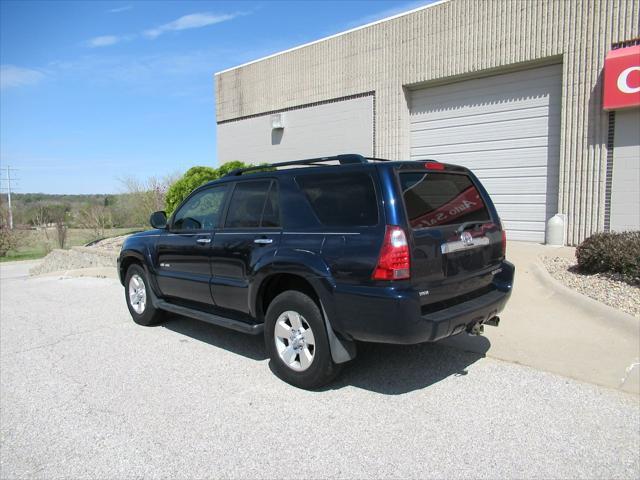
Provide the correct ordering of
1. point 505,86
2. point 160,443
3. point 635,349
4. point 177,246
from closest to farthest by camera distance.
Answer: point 160,443 < point 635,349 < point 177,246 < point 505,86

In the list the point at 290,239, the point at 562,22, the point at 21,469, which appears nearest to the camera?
the point at 21,469

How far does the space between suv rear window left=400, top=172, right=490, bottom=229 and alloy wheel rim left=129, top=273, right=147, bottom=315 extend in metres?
4.13

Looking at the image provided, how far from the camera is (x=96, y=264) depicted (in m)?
13.7

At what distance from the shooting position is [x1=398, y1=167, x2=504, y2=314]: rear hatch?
380 centimetres

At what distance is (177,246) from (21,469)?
116 inches

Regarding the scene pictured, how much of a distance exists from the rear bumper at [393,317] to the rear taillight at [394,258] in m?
0.11

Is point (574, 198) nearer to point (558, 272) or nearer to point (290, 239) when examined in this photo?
point (558, 272)

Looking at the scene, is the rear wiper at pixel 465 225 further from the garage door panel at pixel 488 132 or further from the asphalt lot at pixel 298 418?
the garage door panel at pixel 488 132

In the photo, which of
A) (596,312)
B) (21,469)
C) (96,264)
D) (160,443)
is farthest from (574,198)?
(96,264)

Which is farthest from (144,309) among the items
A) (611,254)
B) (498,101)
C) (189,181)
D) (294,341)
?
(498,101)

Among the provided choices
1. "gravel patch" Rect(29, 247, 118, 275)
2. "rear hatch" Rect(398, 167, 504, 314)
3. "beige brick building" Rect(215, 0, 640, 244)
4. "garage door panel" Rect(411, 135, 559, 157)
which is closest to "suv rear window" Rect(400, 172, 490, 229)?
"rear hatch" Rect(398, 167, 504, 314)

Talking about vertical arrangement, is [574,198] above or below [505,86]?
below

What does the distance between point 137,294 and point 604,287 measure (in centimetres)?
625

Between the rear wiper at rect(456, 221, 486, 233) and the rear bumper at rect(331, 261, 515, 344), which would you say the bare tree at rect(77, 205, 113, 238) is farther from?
the rear wiper at rect(456, 221, 486, 233)
